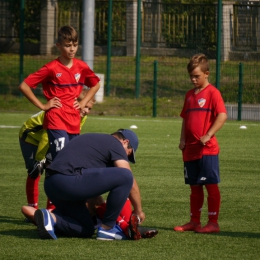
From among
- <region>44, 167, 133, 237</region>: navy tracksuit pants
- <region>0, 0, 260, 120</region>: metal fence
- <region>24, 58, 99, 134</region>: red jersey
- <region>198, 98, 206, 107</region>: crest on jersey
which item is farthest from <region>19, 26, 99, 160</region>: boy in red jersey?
<region>0, 0, 260, 120</region>: metal fence

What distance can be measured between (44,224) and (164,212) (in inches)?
72.7

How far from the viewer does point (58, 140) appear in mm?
7273

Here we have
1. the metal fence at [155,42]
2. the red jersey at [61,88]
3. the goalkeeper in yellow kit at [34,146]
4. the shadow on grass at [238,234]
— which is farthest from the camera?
the metal fence at [155,42]

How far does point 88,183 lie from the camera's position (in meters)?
6.38

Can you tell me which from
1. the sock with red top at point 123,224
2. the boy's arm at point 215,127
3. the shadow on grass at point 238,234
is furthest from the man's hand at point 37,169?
the shadow on grass at point 238,234

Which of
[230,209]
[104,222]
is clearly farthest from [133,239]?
[230,209]

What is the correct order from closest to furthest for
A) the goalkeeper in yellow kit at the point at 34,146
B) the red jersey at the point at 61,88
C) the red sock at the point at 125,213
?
1. the red sock at the point at 125,213
2. the red jersey at the point at 61,88
3. the goalkeeper in yellow kit at the point at 34,146

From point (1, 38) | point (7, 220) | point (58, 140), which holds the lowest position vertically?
point (7, 220)

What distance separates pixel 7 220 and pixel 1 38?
70.0 feet

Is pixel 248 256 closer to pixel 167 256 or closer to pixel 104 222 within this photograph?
pixel 167 256

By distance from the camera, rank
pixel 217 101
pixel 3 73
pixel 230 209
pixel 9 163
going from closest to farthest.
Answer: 1. pixel 217 101
2. pixel 230 209
3. pixel 9 163
4. pixel 3 73

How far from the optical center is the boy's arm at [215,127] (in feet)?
22.3

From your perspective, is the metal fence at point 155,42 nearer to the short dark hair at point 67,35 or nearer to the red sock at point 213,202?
the short dark hair at point 67,35

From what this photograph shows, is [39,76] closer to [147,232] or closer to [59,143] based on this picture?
[59,143]
